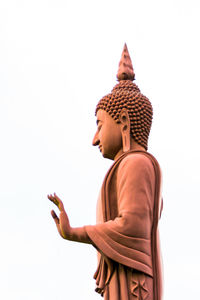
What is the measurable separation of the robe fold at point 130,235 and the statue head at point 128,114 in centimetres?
62

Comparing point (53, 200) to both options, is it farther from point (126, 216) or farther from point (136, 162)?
point (136, 162)

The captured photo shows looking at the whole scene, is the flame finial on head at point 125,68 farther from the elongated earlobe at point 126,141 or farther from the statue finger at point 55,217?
the statue finger at point 55,217

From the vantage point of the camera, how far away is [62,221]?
28.3 feet

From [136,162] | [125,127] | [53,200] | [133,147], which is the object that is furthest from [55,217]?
[125,127]

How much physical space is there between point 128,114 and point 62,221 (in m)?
2.12

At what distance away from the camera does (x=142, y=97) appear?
9.90m

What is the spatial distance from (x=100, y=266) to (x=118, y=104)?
8.58 ft

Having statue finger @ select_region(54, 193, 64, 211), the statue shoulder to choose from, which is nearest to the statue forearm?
statue finger @ select_region(54, 193, 64, 211)

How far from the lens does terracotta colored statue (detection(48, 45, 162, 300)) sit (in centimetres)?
845

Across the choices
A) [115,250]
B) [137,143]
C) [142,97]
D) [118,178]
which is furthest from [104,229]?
[142,97]

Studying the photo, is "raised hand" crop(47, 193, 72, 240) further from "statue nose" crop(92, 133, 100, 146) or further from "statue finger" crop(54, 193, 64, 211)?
"statue nose" crop(92, 133, 100, 146)

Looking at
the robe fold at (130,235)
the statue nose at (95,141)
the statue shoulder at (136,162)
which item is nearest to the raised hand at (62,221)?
the robe fold at (130,235)

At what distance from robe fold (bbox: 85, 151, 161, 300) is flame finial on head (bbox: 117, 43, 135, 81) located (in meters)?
1.88

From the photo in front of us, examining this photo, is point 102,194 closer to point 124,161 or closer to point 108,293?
point 124,161
